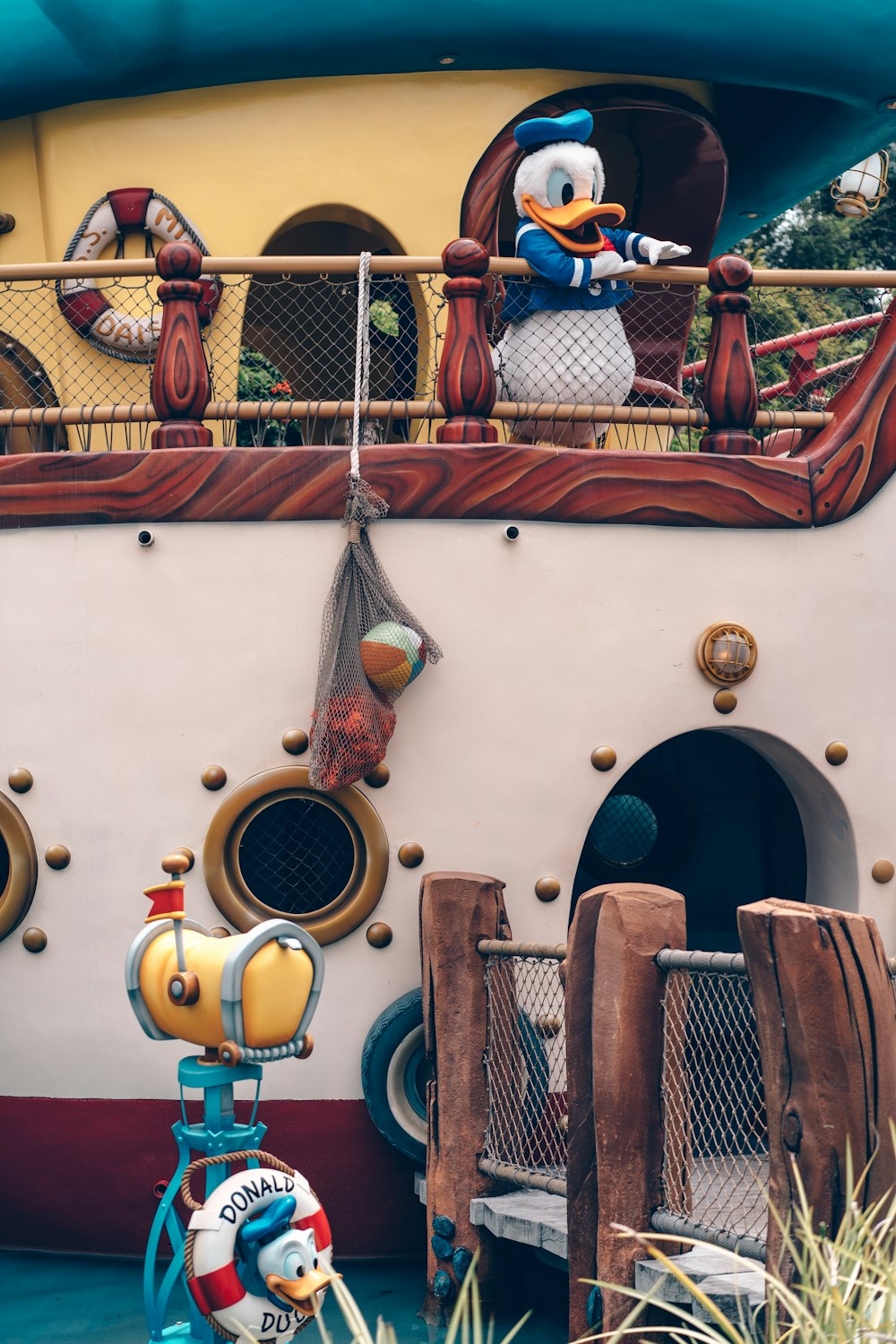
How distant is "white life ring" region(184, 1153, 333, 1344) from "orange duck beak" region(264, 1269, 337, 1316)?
4 cm

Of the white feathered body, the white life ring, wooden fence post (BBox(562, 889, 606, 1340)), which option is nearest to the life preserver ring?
the white feathered body

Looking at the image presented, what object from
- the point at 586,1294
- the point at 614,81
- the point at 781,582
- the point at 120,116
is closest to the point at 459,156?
the point at 614,81

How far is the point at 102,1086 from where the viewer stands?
20.1 feet

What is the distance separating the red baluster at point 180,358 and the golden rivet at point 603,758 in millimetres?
1996

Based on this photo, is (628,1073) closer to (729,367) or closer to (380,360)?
(729,367)

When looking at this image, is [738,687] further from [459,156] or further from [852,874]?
[459,156]

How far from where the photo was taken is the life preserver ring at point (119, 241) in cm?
773

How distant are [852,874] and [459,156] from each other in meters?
4.11

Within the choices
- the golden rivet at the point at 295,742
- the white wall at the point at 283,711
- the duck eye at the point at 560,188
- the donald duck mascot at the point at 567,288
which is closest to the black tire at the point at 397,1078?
the white wall at the point at 283,711

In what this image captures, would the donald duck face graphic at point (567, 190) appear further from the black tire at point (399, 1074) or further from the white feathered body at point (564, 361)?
the black tire at point (399, 1074)

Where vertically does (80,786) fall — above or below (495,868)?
above

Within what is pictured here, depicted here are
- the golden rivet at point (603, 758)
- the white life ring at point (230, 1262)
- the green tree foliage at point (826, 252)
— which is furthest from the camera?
the green tree foliage at point (826, 252)

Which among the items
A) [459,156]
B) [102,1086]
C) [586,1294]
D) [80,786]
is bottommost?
[586,1294]

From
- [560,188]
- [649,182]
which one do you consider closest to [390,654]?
[560,188]
